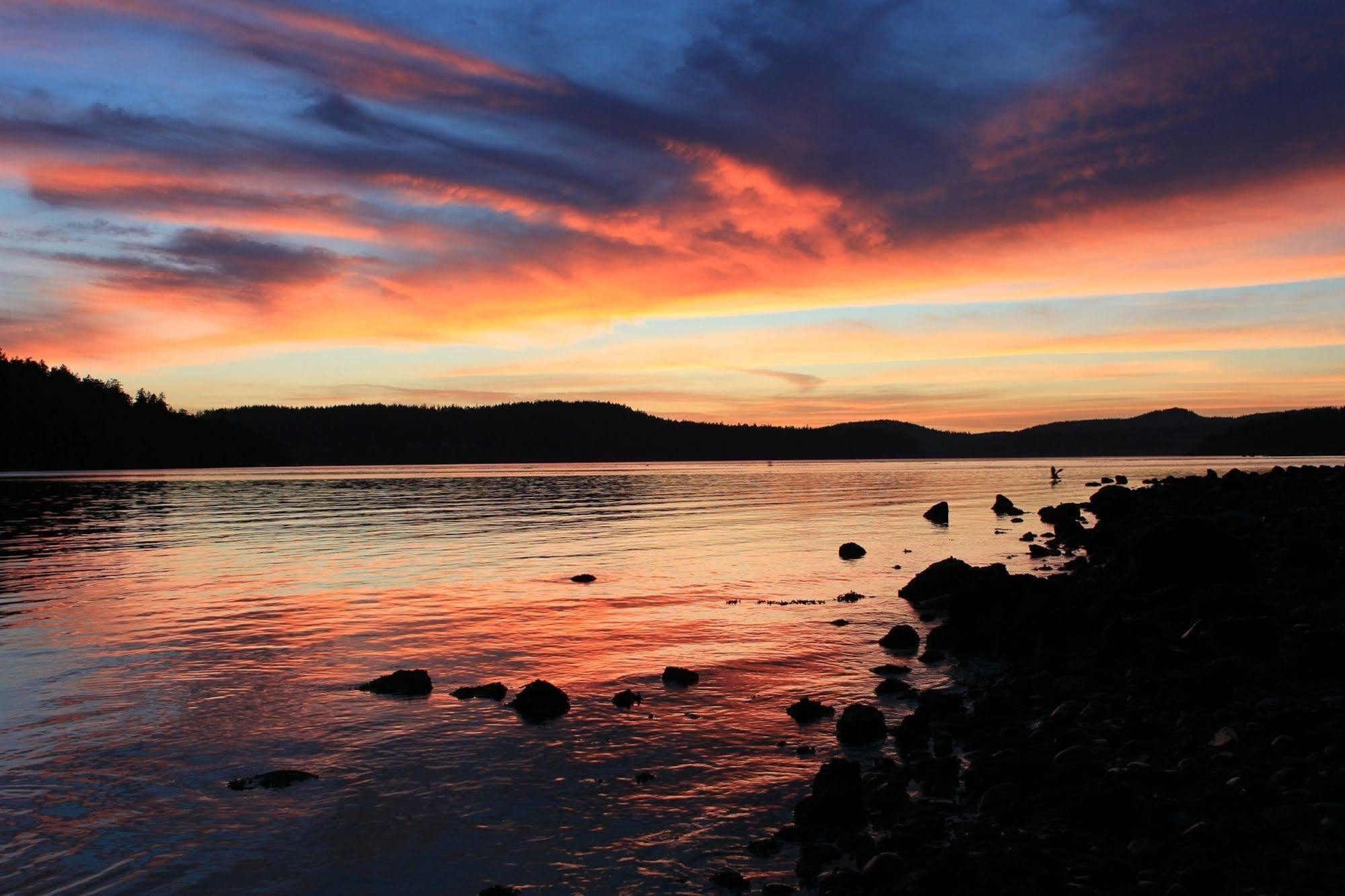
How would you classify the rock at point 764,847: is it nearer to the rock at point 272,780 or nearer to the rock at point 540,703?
the rock at point 540,703

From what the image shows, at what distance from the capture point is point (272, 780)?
12.8 meters

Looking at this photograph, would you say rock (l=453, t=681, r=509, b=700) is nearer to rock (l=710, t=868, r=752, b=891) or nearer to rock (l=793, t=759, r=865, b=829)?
rock (l=793, t=759, r=865, b=829)

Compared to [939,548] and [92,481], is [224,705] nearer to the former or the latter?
[939,548]

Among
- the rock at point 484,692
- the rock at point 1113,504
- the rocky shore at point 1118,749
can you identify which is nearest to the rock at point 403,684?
the rock at point 484,692

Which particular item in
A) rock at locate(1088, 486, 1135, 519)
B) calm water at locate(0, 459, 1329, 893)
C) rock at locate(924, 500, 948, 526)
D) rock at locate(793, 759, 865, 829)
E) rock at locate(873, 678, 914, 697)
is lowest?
calm water at locate(0, 459, 1329, 893)

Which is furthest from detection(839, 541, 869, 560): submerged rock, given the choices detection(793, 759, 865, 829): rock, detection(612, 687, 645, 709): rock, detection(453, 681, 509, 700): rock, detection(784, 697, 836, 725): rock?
detection(793, 759, 865, 829): rock

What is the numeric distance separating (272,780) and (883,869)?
9.28m

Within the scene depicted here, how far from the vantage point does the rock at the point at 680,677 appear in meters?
18.2

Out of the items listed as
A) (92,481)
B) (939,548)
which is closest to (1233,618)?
(939,548)

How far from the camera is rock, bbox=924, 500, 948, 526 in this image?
5909cm

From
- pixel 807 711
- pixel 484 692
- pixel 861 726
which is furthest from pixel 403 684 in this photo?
pixel 861 726

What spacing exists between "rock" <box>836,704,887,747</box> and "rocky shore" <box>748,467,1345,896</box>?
0.05 m

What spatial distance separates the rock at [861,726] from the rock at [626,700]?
4387 millimetres

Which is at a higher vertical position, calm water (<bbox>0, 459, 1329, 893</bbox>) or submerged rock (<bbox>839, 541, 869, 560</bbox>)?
submerged rock (<bbox>839, 541, 869, 560</bbox>)
